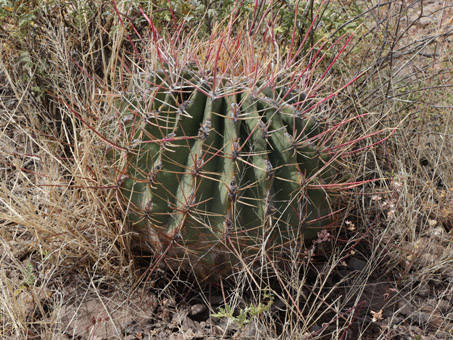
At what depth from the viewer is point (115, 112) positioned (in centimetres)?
235

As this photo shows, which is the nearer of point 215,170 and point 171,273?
point 215,170

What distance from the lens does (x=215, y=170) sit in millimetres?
2086

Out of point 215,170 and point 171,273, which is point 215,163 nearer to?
point 215,170

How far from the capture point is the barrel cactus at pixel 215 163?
205cm

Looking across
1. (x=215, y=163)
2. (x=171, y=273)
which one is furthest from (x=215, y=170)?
(x=171, y=273)

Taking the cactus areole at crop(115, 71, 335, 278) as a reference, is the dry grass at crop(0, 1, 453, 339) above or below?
below

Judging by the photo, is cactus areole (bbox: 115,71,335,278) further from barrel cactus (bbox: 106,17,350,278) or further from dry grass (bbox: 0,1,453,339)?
dry grass (bbox: 0,1,453,339)

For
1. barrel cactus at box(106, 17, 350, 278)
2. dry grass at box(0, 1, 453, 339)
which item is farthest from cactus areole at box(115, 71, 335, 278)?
dry grass at box(0, 1, 453, 339)

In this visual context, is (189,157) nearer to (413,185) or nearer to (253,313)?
(253,313)

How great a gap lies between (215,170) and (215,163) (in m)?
0.03

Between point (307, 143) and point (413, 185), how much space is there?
114cm

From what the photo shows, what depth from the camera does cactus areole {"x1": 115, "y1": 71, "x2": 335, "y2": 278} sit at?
2.05 m

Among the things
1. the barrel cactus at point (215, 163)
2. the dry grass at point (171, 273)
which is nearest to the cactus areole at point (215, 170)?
the barrel cactus at point (215, 163)

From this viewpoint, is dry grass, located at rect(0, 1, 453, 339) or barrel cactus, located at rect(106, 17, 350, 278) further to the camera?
dry grass, located at rect(0, 1, 453, 339)
